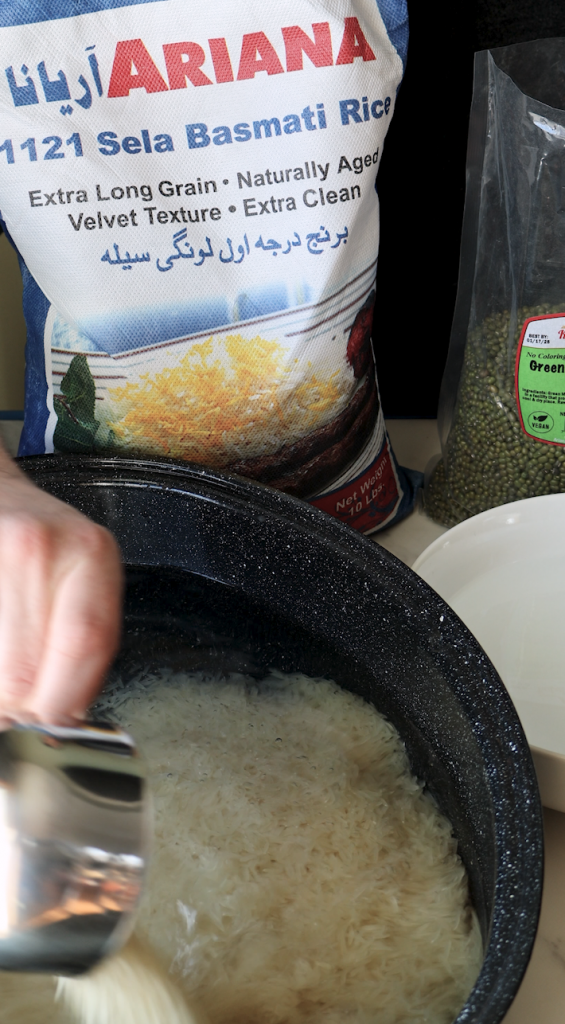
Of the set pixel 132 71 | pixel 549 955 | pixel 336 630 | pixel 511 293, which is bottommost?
pixel 549 955

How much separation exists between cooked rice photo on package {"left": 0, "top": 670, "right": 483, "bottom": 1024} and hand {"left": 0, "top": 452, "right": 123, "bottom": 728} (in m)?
0.16

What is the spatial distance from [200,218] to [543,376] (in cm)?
27

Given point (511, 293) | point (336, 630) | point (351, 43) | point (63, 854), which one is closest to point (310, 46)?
point (351, 43)

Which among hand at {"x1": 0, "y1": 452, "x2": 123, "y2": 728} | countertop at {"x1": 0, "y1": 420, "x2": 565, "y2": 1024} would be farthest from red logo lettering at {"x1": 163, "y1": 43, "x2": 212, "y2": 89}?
countertop at {"x1": 0, "y1": 420, "x2": 565, "y2": 1024}

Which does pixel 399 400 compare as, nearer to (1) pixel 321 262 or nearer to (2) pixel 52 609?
(1) pixel 321 262

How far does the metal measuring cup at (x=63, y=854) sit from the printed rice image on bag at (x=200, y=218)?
1.08ft

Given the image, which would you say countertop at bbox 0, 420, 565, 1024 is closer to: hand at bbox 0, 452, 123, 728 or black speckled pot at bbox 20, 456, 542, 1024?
black speckled pot at bbox 20, 456, 542, 1024

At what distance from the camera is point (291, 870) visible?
50cm

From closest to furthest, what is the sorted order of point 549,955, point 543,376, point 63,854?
1. point 63,854
2. point 549,955
3. point 543,376

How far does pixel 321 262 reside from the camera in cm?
59

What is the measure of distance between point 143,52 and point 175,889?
19.7 inches

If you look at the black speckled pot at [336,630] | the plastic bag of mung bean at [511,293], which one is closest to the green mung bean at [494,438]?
the plastic bag of mung bean at [511,293]

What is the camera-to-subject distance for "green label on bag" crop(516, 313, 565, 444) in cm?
63

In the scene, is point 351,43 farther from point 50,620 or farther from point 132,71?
point 50,620
